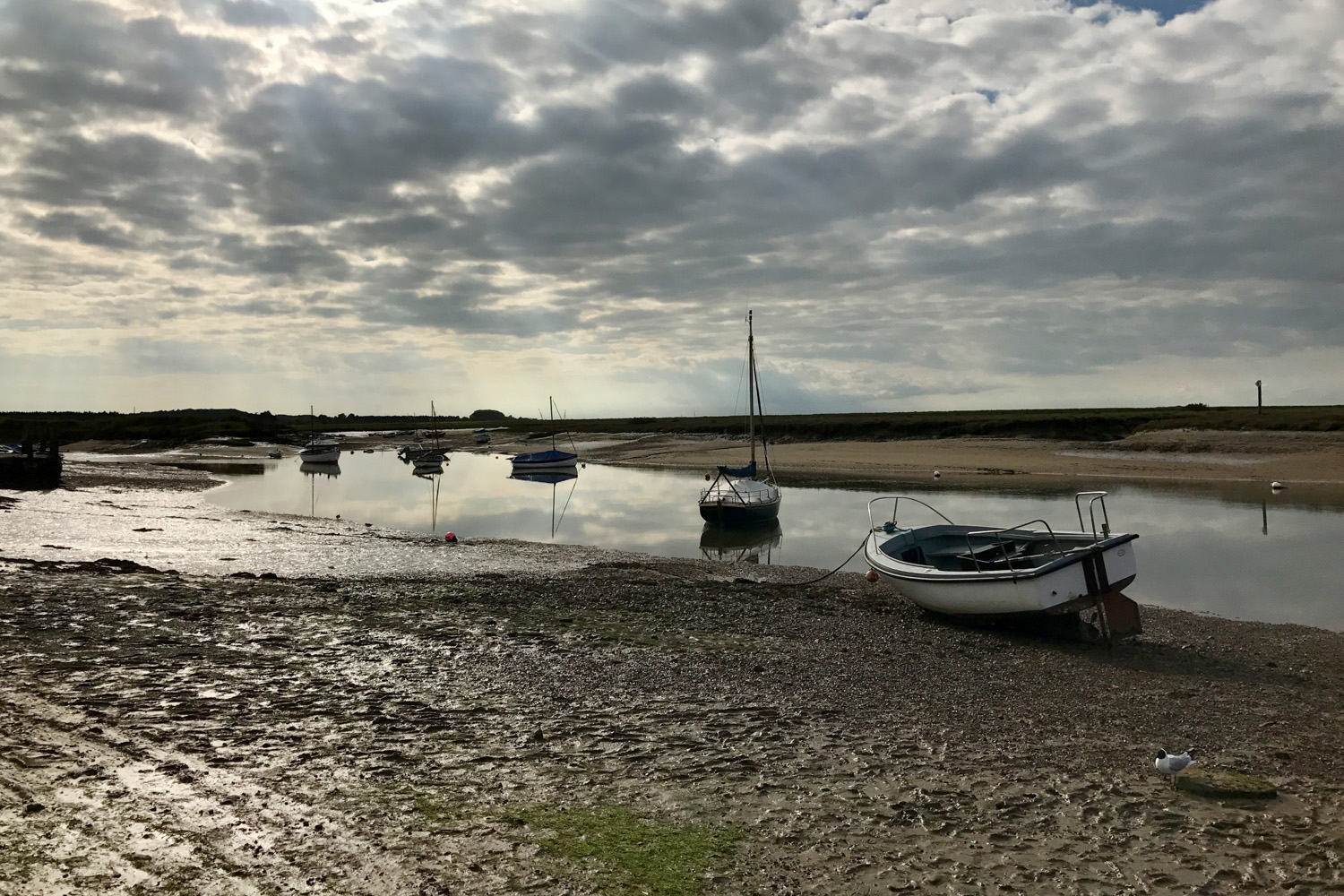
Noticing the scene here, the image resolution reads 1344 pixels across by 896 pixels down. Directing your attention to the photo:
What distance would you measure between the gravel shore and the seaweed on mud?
3 centimetres

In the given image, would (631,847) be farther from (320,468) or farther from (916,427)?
(916,427)

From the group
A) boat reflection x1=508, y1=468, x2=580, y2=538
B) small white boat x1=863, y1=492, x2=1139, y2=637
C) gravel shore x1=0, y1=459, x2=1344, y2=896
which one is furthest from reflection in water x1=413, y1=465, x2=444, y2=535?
small white boat x1=863, y1=492, x2=1139, y2=637

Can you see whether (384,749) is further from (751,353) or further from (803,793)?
(751,353)

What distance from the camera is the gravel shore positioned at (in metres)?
5.91

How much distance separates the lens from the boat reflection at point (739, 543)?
24.2m

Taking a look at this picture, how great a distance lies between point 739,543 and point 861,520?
640 centimetres

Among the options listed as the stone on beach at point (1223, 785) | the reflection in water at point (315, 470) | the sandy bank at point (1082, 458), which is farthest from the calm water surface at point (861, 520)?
the stone on beach at point (1223, 785)

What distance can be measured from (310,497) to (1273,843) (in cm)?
4010

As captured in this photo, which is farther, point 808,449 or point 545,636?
point 808,449

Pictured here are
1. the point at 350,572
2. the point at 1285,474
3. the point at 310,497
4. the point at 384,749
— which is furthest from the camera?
the point at 1285,474

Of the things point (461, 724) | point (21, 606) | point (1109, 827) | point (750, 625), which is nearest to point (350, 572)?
point (21, 606)

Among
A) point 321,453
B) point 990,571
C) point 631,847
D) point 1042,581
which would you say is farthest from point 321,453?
point 631,847

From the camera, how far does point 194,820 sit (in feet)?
20.1

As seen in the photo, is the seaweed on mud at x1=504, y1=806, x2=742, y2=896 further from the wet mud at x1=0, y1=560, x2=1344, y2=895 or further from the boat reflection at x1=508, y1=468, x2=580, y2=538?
the boat reflection at x1=508, y1=468, x2=580, y2=538
